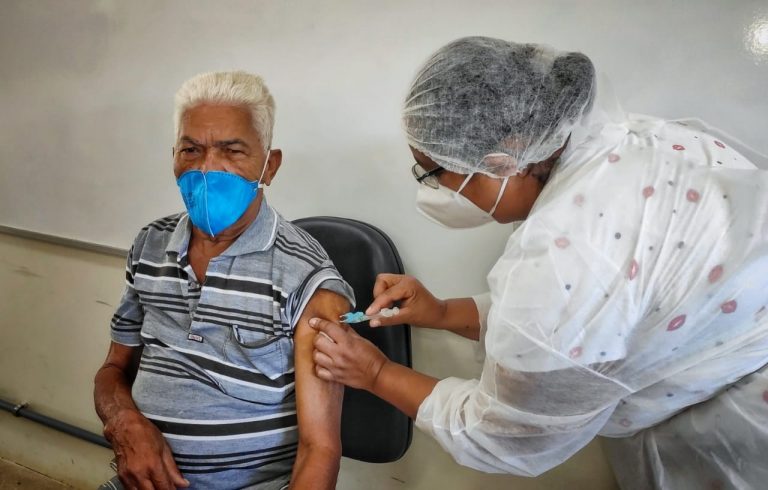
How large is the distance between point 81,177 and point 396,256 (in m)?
1.38

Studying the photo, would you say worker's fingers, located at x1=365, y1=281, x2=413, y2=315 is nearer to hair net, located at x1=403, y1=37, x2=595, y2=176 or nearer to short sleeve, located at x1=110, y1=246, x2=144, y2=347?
hair net, located at x1=403, y1=37, x2=595, y2=176

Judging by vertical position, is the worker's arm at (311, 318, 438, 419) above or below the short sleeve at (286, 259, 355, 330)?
below

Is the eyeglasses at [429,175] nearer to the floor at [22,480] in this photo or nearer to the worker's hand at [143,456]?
the worker's hand at [143,456]

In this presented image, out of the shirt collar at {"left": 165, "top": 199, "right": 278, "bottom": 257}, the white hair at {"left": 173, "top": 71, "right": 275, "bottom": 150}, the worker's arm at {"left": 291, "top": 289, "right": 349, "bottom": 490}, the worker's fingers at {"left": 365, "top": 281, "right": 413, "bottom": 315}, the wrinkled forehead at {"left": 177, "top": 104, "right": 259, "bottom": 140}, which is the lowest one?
the worker's arm at {"left": 291, "top": 289, "right": 349, "bottom": 490}

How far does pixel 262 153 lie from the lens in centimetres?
113

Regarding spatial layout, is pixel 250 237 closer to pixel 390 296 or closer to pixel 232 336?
pixel 232 336

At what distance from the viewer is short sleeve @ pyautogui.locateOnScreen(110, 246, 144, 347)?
49.0 inches

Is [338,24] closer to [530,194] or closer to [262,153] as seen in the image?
[262,153]

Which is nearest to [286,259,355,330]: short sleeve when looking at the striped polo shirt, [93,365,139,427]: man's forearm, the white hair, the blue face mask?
the striped polo shirt

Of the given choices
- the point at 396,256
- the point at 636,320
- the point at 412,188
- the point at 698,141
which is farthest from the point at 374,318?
the point at 698,141

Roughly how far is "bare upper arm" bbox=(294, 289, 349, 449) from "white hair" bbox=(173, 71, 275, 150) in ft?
1.42

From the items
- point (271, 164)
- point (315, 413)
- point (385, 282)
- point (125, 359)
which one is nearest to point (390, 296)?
point (385, 282)

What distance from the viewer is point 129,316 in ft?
4.17

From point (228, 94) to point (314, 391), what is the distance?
2.28ft
